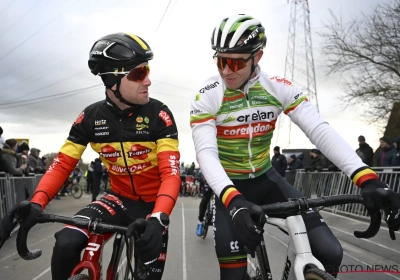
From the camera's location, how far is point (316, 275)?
251 centimetres

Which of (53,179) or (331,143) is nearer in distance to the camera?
(331,143)

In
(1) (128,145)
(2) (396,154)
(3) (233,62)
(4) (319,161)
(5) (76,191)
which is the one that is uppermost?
(3) (233,62)

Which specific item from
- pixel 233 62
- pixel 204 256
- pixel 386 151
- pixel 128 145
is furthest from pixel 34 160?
pixel 233 62

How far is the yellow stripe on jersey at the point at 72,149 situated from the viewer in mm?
3504

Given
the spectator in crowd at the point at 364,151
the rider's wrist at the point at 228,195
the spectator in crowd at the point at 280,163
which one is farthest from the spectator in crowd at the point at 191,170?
the rider's wrist at the point at 228,195

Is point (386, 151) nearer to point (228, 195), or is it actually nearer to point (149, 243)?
point (228, 195)

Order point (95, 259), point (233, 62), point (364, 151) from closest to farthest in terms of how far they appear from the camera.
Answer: point (95, 259) < point (233, 62) < point (364, 151)

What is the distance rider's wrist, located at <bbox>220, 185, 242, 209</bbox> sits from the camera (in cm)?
279

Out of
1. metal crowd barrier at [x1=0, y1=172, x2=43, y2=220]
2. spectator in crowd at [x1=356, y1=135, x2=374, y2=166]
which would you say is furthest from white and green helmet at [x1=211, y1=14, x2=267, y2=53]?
spectator in crowd at [x1=356, y1=135, x2=374, y2=166]

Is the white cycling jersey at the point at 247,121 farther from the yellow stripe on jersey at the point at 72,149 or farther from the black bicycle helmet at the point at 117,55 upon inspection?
the yellow stripe on jersey at the point at 72,149

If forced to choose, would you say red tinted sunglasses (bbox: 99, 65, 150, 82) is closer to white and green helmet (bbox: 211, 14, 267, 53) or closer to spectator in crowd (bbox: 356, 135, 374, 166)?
white and green helmet (bbox: 211, 14, 267, 53)

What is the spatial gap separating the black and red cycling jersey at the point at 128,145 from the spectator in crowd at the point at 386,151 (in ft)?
29.1

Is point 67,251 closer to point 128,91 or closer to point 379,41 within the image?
point 128,91

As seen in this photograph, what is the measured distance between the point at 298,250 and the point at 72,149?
1.78 m
